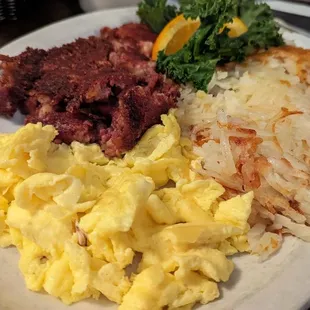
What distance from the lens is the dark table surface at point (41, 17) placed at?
5090 mm

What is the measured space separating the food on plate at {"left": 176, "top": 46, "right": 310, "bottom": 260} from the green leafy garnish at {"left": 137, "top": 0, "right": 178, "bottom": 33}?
3.10 feet

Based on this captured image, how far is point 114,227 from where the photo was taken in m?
2.54

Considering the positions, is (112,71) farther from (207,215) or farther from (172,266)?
(172,266)

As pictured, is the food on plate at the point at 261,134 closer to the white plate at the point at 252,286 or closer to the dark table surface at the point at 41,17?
the white plate at the point at 252,286

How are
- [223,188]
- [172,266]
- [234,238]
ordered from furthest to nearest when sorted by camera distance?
[223,188] → [234,238] → [172,266]

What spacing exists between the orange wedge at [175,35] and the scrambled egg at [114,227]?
141cm

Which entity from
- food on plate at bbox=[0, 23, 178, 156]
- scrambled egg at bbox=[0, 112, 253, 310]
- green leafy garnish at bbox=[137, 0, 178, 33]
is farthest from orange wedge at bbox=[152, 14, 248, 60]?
scrambled egg at bbox=[0, 112, 253, 310]

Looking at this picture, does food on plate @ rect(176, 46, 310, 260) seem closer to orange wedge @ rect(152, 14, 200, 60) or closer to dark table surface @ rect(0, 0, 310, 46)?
orange wedge @ rect(152, 14, 200, 60)

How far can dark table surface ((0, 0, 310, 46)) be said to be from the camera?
509 cm

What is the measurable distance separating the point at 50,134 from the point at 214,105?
51.2 inches

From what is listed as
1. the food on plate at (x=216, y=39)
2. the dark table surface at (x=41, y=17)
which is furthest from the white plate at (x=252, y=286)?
the dark table surface at (x=41, y=17)

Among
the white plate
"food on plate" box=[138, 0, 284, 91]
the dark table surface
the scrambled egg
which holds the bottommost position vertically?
the white plate

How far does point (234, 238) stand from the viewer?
9.22ft

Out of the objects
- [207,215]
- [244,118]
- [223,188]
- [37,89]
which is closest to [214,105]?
[244,118]
